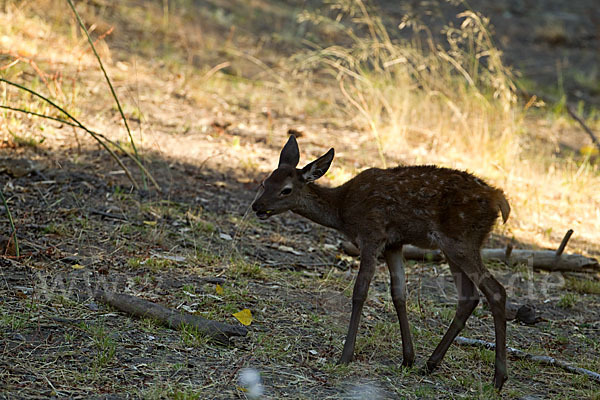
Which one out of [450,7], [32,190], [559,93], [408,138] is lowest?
[32,190]

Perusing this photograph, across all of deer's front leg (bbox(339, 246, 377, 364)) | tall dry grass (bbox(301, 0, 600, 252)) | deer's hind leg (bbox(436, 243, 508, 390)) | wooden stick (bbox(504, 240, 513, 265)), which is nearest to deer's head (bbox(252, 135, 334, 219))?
deer's front leg (bbox(339, 246, 377, 364))

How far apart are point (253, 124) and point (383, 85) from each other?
204 cm

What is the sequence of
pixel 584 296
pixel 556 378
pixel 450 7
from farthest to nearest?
pixel 450 7, pixel 584 296, pixel 556 378

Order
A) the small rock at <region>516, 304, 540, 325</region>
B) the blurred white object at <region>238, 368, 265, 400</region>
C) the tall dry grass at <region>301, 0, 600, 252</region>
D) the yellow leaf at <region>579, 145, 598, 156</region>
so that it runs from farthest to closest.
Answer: the yellow leaf at <region>579, 145, 598, 156</region>, the tall dry grass at <region>301, 0, 600, 252</region>, the small rock at <region>516, 304, 540, 325</region>, the blurred white object at <region>238, 368, 265, 400</region>

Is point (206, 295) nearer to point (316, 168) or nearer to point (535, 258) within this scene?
point (316, 168)

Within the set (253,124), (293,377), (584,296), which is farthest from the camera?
(253,124)

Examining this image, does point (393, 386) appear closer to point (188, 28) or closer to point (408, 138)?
point (408, 138)

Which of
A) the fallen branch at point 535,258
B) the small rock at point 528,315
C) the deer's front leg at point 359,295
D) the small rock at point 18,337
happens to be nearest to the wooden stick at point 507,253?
the fallen branch at point 535,258

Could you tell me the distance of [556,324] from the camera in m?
6.22

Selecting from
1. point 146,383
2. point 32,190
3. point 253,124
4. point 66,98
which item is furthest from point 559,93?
point 146,383

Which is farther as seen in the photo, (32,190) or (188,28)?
(188,28)

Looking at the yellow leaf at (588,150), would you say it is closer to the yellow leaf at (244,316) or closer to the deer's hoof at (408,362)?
the deer's hoof at (408,362)

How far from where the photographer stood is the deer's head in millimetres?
5172

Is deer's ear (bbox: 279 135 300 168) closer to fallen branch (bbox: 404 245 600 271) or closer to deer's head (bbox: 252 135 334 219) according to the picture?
deer's head (bbox: 252 135 334 219)
